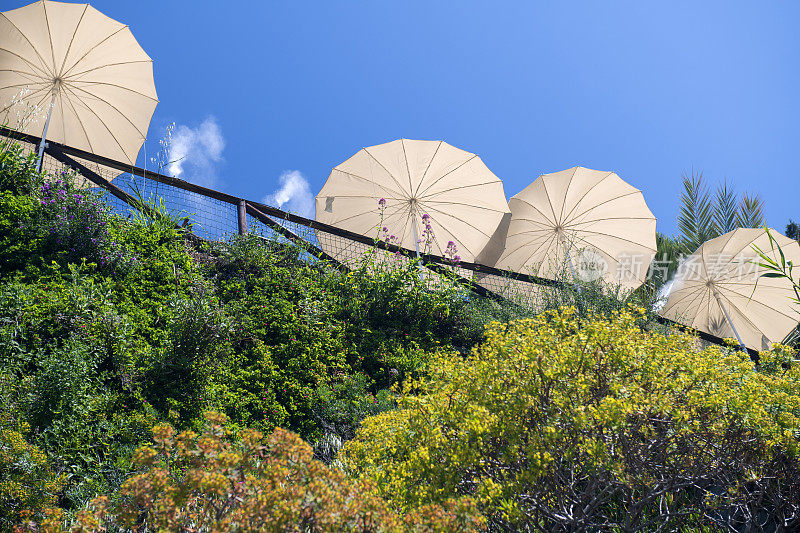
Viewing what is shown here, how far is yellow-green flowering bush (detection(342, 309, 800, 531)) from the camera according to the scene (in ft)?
10.1

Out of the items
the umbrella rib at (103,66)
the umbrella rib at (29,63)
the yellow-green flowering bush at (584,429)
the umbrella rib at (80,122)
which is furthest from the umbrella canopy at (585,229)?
the umbrella rib at (29,63)

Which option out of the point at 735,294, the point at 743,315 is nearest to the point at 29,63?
the point at 735,294

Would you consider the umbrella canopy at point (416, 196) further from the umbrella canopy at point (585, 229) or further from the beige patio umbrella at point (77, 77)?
the beige patio umbrella at point (77, 77)

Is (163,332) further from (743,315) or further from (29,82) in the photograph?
(743,315)

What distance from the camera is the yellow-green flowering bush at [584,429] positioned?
3084mm

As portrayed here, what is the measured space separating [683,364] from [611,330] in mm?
600

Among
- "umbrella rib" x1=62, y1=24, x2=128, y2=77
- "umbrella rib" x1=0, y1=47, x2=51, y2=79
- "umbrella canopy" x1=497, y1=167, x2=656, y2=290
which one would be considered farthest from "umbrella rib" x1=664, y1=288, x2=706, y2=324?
"umbrella rib" x1=0, y1=47, x2=51, y2=79

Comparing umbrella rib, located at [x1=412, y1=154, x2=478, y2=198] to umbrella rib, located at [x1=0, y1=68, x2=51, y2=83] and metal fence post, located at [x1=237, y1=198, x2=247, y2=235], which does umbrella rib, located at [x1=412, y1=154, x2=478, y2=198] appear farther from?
umbrella rib, located at [x1=0, y1=68, x2=51, y2=83]

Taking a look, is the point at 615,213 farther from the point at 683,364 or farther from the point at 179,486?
the point at 179,486

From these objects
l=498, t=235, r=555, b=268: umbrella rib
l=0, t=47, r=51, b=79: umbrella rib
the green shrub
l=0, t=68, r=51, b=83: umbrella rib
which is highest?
l=0, t=47, r=51, b=79: umbrella rib

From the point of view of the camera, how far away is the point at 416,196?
1010 cm

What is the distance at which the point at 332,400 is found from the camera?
5.43 meters

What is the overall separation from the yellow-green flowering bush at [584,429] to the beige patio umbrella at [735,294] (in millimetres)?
7315

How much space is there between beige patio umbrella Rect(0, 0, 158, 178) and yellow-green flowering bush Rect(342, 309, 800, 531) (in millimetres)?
8339
